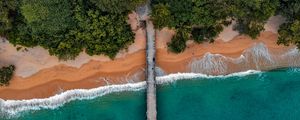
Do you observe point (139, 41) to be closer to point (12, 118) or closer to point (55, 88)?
point (55, 88)

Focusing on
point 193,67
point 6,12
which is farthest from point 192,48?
point 6,12

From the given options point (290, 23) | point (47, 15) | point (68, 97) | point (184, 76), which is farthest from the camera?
point (184, 76)

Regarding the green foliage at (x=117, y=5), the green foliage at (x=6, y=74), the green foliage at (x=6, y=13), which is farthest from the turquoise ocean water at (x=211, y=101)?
the green foliage at (x=6, y=13)

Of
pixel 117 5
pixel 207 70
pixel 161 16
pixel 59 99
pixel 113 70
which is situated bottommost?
pixel 59 99

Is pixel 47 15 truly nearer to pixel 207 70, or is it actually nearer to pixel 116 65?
pixel 116 65

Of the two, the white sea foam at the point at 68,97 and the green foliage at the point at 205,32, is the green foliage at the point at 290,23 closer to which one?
the green foliage at the point at 205,32

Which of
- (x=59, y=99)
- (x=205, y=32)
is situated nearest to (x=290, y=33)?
(x=205, y=32)
